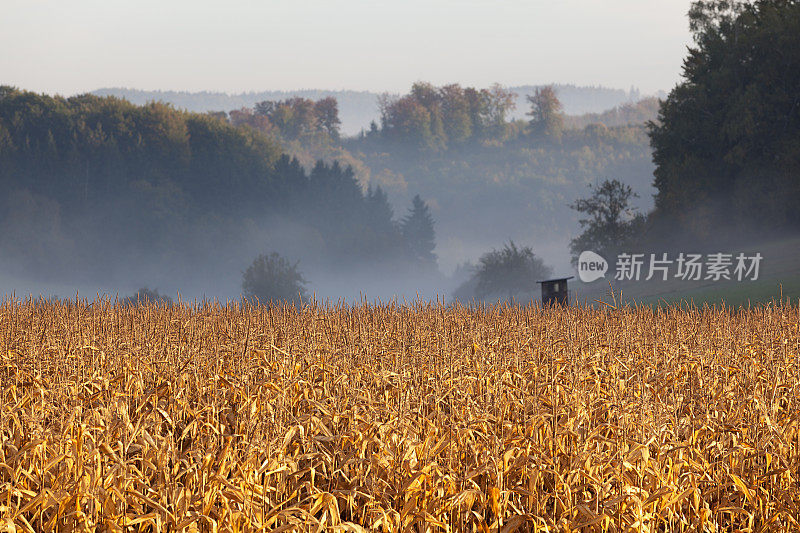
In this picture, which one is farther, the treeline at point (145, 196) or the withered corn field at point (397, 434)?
the treeline at point (145, 196)

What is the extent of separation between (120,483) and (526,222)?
323ft

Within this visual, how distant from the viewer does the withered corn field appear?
166 inches

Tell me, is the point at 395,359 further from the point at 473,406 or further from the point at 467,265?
the point at 467,265

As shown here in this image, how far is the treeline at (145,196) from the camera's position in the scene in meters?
59.5

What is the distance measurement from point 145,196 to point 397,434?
58869 mm

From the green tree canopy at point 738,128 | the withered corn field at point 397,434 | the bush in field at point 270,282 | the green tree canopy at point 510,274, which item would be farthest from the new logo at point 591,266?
the withered corn field at point 397,434

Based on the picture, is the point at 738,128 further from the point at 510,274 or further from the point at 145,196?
the point at 145,196

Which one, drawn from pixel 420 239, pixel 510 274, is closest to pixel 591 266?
pixel 510 274

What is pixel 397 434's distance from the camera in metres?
5.03

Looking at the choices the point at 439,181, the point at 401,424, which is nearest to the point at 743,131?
the point at 401,424

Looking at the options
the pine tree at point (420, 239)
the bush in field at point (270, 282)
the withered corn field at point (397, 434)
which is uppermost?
the withered corn field at point (397, 434)

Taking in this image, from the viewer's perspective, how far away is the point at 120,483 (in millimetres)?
4246

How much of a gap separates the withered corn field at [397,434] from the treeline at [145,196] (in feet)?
171

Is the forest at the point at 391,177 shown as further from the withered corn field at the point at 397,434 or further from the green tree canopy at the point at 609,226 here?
the withered corn field at the point at 397,434
